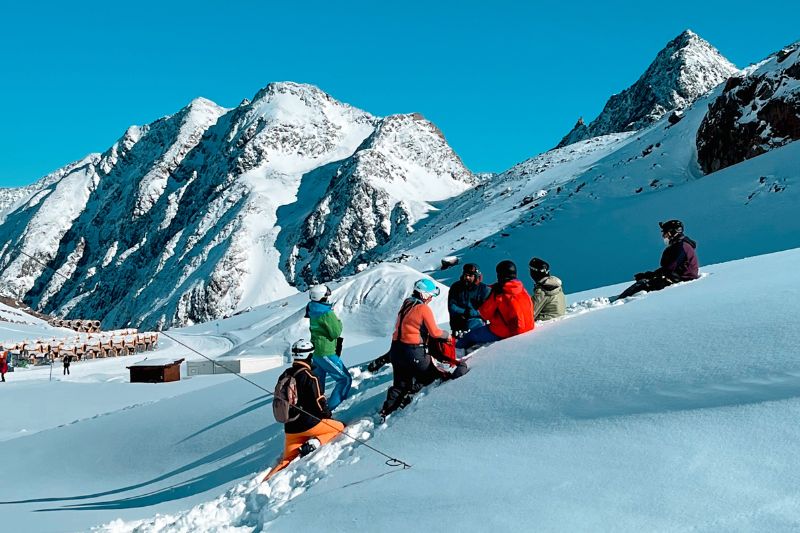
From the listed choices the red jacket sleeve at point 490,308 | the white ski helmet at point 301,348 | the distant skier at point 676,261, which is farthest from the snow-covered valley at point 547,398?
the white ski helmet at point 301,348

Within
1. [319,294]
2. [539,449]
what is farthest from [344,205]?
[539,449]

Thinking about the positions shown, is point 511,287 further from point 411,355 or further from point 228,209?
point 228,209

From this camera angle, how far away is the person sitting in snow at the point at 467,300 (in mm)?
9055

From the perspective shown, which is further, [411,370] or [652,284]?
[652,284]

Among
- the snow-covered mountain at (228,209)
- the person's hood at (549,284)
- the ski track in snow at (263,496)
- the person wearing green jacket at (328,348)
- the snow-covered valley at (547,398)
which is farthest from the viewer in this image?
the snow-covered mountain at (228,209)

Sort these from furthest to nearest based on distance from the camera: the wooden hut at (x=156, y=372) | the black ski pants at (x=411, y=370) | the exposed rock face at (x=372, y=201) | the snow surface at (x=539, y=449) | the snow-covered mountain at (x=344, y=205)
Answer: the exposed rock face at (x=372, y=201)
the snow-covered mountain at (x=344, y=205)
the wooden hut at (x=156, y=372)
the black ski pants at (x=411, y=370)
the snow surface at (x=539, y=449)

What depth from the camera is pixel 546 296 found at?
8930 mm

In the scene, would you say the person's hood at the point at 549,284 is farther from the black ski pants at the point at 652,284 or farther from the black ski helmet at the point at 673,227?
the black ski helmet at the point at 673,227

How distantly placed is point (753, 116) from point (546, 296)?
97.4 ft

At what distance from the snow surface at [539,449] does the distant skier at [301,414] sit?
0.20 m

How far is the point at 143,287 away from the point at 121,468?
13118 centimetres

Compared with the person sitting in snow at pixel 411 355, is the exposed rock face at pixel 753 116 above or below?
above

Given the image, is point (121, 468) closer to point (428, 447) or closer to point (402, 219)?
point (428, 447)

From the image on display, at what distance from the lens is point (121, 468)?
855 cm
